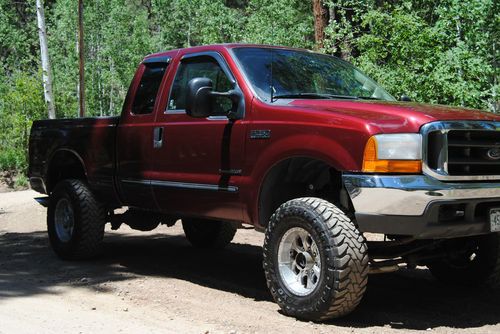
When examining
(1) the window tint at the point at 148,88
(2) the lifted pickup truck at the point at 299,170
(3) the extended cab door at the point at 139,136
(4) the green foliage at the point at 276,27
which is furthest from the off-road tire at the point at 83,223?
(4) the green foliage at the point at 276,27

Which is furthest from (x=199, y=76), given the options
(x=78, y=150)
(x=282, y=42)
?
(x=282, y=42)

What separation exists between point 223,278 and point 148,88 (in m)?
2.18

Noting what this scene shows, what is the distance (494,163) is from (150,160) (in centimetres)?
330

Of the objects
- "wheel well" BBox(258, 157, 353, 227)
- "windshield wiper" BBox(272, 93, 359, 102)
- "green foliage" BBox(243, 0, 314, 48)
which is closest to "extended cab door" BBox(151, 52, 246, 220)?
"wheel well" BBox(258, 157, 353, 227)

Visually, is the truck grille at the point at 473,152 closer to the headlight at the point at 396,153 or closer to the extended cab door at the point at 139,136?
the headlight at the point at 396,153

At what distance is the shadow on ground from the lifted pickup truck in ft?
0.96

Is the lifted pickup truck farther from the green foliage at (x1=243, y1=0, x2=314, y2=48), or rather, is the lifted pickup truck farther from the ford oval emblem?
the green foliage at (x1=243, y1=0, x2=314, y2=48)

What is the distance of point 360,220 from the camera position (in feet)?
15.1

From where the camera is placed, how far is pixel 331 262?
459cm

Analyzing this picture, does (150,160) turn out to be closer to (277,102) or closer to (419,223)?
(277,102)

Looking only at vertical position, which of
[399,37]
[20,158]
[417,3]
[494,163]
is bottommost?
[20,158]

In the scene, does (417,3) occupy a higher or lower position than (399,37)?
higher

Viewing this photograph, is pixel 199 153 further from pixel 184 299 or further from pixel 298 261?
pixel 298 261

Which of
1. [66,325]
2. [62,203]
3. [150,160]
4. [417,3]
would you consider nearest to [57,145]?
[62,203]
